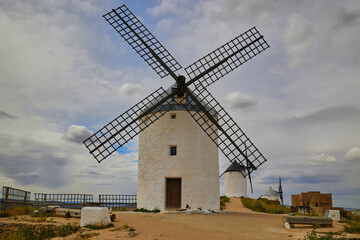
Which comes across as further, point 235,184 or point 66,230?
point 235,184

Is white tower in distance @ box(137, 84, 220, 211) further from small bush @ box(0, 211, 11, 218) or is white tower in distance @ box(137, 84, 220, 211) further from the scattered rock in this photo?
the scattered rock

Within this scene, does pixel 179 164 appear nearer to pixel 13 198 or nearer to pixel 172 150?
pixel 172 150

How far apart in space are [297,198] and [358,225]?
32.0 ft

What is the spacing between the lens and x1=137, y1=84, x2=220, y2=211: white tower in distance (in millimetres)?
17766

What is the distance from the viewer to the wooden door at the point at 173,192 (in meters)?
17.9

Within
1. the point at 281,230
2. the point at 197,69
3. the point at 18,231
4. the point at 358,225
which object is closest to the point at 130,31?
the point at 197,69

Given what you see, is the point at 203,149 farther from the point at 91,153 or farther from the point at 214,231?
the point at 214,231

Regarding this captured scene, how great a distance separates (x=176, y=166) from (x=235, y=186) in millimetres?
21306

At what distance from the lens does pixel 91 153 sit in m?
16.1

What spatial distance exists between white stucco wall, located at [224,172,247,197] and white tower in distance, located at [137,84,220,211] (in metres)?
18.9

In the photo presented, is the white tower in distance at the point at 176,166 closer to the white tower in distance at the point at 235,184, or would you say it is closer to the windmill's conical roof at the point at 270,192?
the white tower in distance at the point at 235,184

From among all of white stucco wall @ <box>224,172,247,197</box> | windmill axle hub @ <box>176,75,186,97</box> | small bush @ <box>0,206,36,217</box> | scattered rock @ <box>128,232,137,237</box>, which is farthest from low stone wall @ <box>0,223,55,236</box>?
white stucco wall @ <box>224,172,247,197</box>

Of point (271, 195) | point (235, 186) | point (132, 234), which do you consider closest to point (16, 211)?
point (132, 234)

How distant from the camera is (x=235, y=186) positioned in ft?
122
